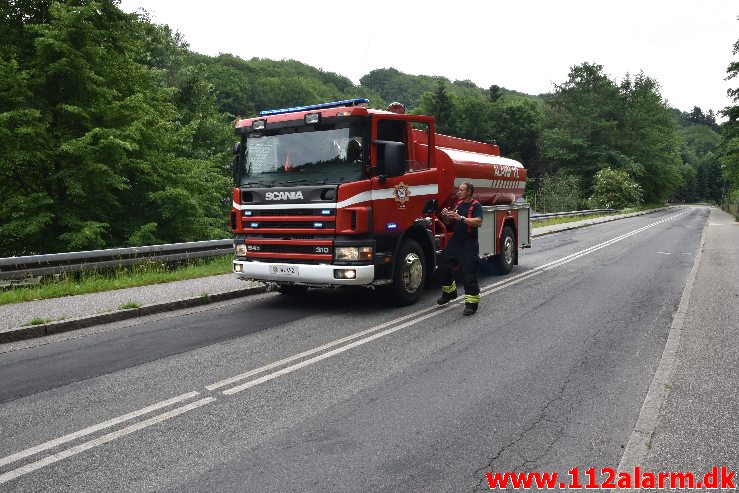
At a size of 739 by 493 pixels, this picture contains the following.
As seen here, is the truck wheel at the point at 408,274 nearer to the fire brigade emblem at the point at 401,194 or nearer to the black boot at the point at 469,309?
the fire brigade emblem at the point at 401,194

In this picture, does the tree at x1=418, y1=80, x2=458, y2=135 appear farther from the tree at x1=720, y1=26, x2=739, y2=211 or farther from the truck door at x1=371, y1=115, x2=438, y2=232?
the truck door at x1=371, y1=115, x2=438, y2=232

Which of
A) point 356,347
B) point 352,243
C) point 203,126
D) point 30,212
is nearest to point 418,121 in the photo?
point 352,243

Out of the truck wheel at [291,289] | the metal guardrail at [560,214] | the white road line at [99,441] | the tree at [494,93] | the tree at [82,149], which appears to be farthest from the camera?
the tree at [494,93]

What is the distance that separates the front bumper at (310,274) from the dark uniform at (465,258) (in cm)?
138

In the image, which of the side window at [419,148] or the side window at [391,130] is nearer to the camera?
the side window at [391,130]

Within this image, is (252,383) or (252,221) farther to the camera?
(252,221)

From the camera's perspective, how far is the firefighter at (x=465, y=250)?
7.85m

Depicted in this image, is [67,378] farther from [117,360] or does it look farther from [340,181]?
[340,181]

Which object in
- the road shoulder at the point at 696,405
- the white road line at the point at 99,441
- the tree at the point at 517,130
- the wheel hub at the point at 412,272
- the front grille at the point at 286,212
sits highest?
the tree at the point at 517,130

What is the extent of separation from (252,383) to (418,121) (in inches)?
210

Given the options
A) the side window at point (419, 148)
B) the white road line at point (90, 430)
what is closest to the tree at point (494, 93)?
the side window at point (419, 148)

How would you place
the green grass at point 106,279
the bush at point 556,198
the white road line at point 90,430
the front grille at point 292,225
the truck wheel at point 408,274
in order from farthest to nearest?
the bush at point 556,198, the green grass at point 106,279, the truck wheel at point 408,274, the front grille at point 292,225, the white road line at point 90,430

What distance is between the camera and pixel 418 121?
866 cm

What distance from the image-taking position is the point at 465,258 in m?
8.04
